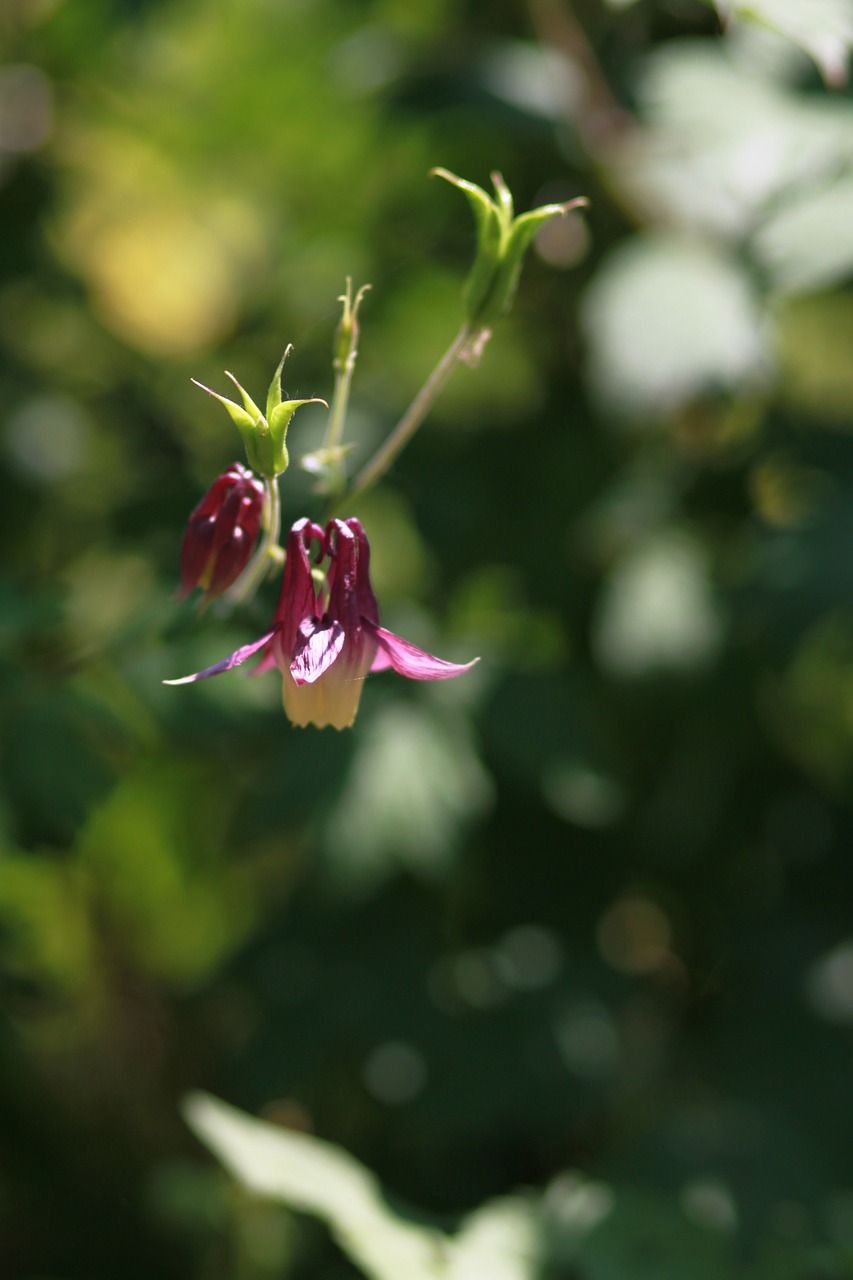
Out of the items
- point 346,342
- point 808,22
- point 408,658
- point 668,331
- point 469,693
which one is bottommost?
point 469,693

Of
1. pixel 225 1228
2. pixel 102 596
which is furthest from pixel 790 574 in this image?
pixel 225 1228

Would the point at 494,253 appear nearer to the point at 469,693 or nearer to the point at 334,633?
the point at 334,633

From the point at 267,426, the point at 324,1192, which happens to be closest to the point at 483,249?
the point at 267,426

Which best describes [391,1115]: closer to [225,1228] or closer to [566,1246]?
[225,1228]

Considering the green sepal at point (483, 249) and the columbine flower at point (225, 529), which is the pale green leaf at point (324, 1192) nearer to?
the columbine flower at point (225, 529)

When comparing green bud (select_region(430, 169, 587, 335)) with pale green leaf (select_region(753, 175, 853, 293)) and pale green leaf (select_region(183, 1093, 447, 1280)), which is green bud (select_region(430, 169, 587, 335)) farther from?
pale green leaf (select_region(183, 1093, 447, 1280))

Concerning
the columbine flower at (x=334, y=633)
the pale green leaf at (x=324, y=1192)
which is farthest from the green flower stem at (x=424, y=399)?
the pale green leaf at (x=324, y=1192)
